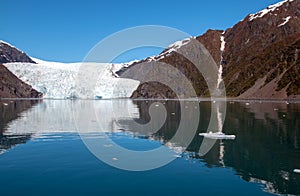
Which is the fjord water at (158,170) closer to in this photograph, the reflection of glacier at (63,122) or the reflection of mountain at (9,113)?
the reflection of glacier at (63,122)

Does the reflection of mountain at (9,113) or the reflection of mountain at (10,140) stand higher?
the reflection of mountain at (9,113)

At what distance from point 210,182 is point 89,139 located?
70.8 feet

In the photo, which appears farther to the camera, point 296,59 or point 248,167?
point 296,59

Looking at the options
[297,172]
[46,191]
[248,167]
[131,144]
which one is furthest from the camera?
[131,144]

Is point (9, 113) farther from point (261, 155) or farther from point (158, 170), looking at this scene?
point (261, 155)

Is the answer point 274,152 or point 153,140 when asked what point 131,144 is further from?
point 274,152

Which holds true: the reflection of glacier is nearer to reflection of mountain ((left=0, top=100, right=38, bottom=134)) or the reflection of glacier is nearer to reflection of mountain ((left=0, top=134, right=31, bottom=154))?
reflection of mountain ((left=0, top=100, right=38, bottom=134))

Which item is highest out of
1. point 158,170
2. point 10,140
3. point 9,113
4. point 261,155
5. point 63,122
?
point 9,113

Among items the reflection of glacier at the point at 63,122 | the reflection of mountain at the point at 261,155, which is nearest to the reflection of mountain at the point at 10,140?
the reflection of glacier at the point at 63,122

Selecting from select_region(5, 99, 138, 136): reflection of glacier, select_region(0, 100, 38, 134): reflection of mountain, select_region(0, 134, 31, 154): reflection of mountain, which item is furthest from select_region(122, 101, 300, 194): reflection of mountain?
select_region(0, 100, 38, 134): reflection of mountain

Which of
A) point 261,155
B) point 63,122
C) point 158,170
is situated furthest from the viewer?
point 63,122

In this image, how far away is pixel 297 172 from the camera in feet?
79.8

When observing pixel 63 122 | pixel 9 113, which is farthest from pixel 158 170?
pixel 9 113

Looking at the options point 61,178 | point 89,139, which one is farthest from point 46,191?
point 89,139
